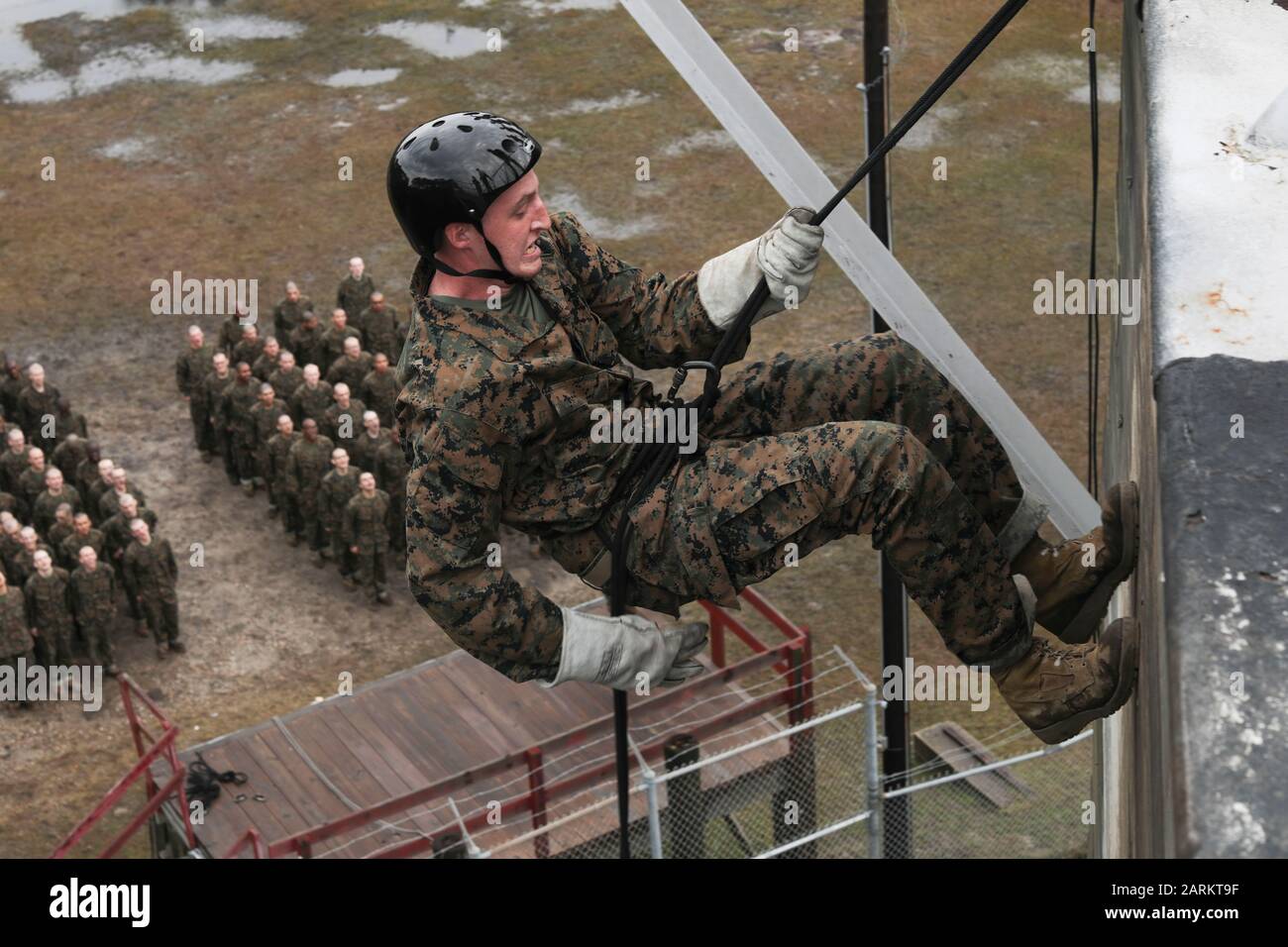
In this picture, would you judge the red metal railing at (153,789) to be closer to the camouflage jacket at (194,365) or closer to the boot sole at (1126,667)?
the camouflage jacket at (194,365)

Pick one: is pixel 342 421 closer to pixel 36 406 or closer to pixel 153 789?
pixel 36 406

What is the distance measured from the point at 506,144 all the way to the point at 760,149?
1.70 metres

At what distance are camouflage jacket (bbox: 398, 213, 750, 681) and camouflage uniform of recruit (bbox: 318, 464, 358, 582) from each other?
13.1m

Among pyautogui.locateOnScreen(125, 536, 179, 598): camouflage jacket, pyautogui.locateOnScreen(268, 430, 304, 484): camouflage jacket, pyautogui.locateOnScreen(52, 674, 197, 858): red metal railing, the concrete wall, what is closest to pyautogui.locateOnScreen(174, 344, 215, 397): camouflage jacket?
pyautogui.locateOnScreen(268, 430, 304, 484): camouflage jacket

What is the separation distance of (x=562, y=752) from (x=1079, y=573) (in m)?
8.14

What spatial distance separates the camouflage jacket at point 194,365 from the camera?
73.3ft

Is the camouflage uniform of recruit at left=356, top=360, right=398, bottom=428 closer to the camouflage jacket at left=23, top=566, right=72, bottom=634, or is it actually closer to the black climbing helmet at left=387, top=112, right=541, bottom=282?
the camouflage jacket at left=23, top=566, right=72, bottom=634

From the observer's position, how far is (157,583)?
18656 mm

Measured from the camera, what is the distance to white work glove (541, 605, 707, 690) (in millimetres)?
6223

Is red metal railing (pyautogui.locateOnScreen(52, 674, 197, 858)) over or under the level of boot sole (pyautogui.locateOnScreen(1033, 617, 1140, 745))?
under

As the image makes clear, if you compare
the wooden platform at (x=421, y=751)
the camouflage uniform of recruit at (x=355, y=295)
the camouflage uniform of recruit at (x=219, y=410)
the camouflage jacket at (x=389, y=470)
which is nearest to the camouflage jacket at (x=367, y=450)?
the camouflage jacket at (x=389, y=470)

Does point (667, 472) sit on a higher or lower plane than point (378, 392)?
lower

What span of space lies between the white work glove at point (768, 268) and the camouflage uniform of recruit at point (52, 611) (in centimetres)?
1297

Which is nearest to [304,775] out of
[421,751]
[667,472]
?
[421,751]
